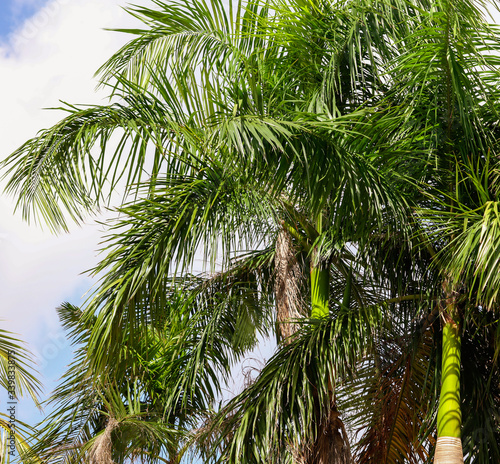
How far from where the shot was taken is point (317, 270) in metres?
6.39

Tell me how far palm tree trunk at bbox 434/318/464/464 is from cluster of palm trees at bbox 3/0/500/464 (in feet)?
0.05

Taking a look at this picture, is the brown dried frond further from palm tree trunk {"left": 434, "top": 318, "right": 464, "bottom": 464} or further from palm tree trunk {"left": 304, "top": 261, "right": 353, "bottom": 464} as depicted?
palm tree trunk {"left": 434, "top": 318, "right": 464, "bottom": 464}

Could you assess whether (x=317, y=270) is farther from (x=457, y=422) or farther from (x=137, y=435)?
(x=137, y=435)

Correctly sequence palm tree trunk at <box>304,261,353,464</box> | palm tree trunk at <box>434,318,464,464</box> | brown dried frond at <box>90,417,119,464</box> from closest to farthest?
palm tree trunk at <box>434,318,464,464</box> < palm tree trunk at <box>304,261,353,464</box> < brown dried frond at <box>90,417,119,464</box>

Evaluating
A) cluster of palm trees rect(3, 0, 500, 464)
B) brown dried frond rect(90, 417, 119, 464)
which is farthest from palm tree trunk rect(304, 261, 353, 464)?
brown dried frond rect(90, 417, 119, 464)

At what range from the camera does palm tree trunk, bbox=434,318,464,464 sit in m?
5.11

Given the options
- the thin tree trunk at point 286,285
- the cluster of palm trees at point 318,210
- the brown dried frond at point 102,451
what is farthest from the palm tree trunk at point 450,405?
the brown dried frond at point 102,451

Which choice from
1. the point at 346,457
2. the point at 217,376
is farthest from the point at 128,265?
the point at 217,376

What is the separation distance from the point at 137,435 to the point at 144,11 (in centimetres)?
439

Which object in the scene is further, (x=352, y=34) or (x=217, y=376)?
(x=217, y=376)

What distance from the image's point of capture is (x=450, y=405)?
529cm

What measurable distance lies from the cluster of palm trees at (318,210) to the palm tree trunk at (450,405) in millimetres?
15

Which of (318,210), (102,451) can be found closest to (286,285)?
(318,210)

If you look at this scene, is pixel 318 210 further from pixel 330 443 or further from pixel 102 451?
pixel 102 451
